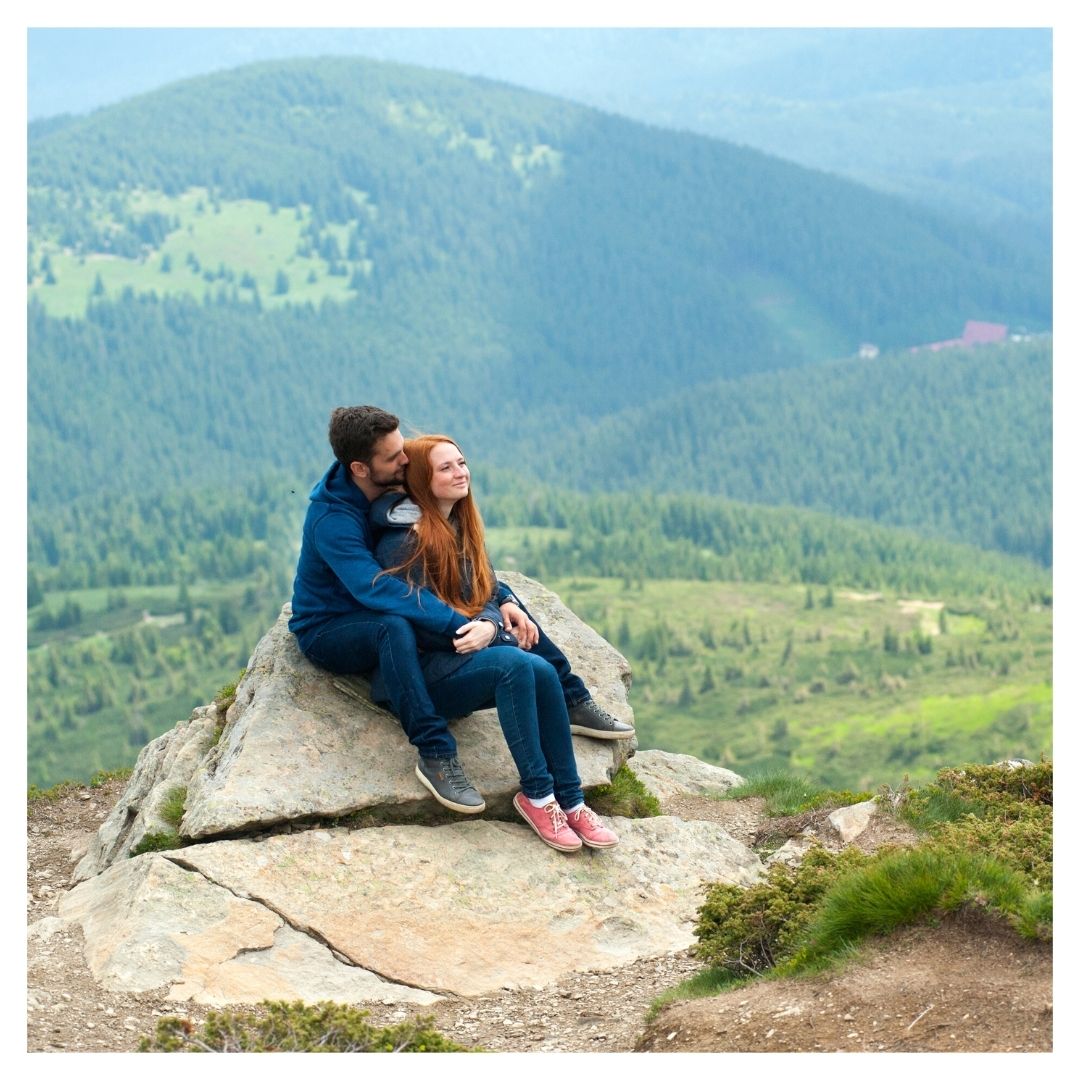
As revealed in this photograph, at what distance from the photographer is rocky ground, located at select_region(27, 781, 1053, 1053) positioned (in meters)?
7.81

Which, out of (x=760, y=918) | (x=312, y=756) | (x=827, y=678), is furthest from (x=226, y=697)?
(x=827, y=678)

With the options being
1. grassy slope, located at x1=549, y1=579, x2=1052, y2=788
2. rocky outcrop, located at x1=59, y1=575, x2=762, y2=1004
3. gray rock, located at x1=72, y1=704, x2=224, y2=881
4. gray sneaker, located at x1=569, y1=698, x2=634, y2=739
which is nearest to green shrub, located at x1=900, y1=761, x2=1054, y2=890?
rocky outcrop, located at x1=59, y1=575, x2=762, y2=1004

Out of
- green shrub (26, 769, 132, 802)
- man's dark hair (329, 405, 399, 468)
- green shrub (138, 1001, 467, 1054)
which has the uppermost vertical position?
man's dark hair (329, 405, 399, 468)

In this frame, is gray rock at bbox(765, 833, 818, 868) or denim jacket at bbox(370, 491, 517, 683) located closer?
denim jacket at bbox(370, 491, 517, 683)

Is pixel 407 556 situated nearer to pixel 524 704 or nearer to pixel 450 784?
pixel 524 704

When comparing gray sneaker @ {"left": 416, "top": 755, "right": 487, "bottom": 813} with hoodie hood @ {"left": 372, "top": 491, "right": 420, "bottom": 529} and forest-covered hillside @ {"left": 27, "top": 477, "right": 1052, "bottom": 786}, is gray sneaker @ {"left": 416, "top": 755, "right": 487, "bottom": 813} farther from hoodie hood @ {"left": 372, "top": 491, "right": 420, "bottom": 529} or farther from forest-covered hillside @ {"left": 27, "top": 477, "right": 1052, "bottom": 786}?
forest-covered hillside @ {"left": 27, "top": 477, "right": 1052, "bottom": 786}

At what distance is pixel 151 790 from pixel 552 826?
12.1 ft

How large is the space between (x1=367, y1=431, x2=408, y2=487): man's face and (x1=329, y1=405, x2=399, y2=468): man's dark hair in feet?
0.14

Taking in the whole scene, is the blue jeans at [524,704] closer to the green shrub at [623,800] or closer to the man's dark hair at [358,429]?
the green shrub at [623,800]

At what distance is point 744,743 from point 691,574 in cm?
4917

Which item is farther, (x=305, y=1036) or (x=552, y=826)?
(x=552, y=826)

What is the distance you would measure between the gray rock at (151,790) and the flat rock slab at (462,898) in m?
1.33

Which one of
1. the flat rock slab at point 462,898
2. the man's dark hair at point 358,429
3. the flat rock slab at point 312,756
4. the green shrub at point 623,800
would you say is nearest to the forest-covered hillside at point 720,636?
the green shrub at point 623,800

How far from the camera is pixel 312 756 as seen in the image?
11.5 metres
